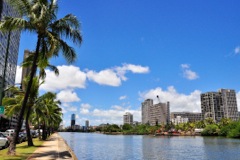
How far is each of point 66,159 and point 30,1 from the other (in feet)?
40.3

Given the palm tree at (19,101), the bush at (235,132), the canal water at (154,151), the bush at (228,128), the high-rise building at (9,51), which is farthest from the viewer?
the bush at (228,128)

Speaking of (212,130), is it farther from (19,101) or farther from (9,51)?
(19,101)

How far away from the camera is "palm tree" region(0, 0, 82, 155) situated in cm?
1986

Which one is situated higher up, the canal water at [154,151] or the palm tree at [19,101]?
the palm tree at [19,101]

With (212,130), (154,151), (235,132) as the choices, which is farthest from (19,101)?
(212,130)

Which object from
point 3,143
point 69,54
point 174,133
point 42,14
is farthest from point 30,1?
point 174,133

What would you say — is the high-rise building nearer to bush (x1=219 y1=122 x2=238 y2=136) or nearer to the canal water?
the canal water

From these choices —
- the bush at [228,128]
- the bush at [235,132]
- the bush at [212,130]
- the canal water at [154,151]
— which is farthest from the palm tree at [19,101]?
the bush at [212,130]

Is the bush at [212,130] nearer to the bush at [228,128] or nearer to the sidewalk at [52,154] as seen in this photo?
the bush at [228,128]

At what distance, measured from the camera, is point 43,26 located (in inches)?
807

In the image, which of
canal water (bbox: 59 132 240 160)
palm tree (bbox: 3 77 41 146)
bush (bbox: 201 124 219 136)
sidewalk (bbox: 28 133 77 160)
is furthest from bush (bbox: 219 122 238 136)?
palm tree (bbox: 3 77 41 146)

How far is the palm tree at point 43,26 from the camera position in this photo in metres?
19.9

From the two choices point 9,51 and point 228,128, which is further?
point 228,128

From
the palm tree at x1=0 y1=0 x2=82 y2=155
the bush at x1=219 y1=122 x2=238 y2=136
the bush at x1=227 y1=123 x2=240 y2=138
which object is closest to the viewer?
the palm tree at x1=0 y1=0 x2=82 y2=155
